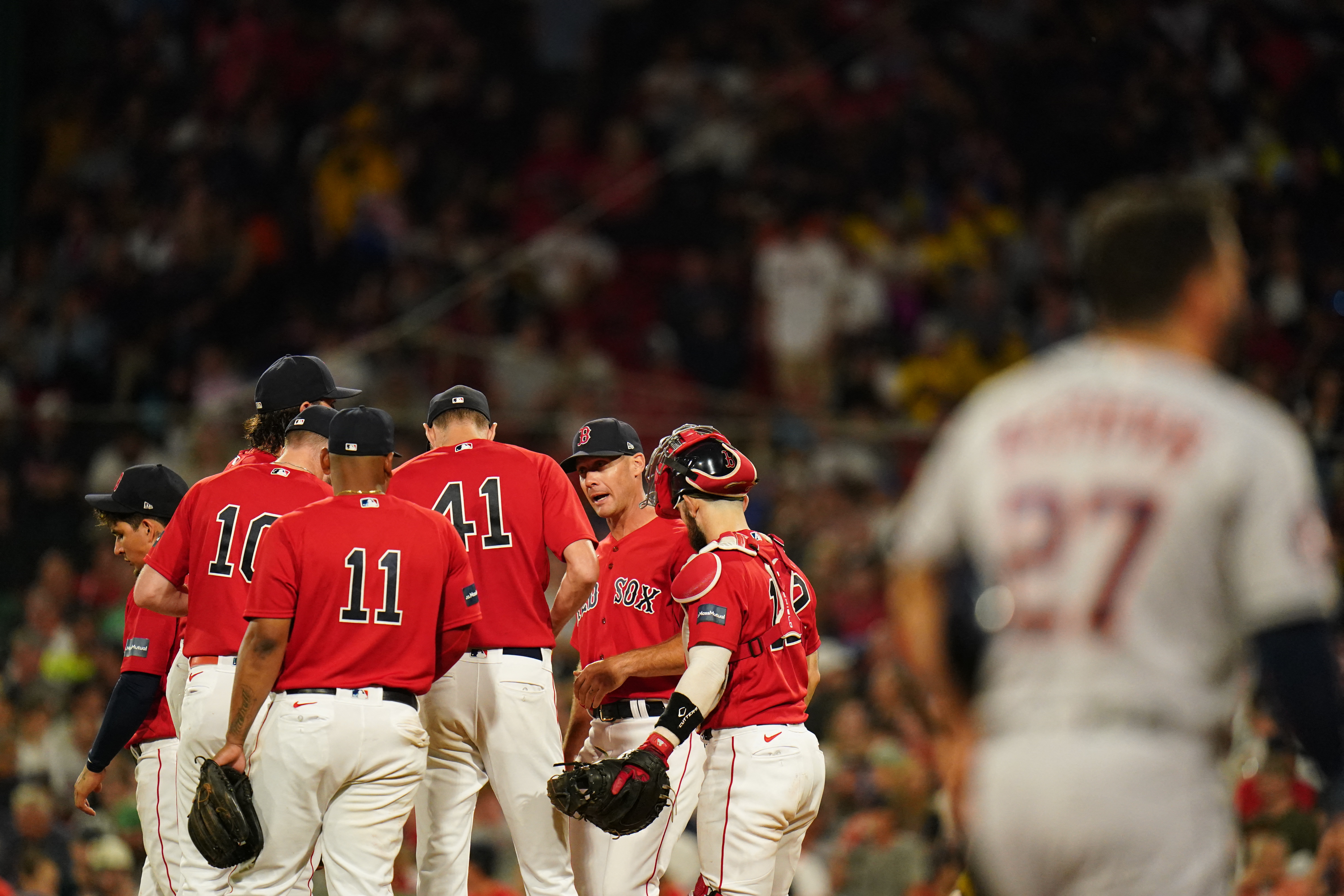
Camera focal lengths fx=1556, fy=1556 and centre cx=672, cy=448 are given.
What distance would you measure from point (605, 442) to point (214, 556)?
1589mm

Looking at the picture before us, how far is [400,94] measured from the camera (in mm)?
16156

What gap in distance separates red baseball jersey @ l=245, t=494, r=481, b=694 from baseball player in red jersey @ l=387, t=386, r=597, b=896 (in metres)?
0.63

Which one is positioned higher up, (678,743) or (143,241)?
(143,241)

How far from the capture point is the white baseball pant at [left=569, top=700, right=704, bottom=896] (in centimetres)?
577

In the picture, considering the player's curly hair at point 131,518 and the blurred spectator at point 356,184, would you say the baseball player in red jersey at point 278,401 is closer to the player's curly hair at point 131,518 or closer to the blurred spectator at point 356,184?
the player's curly hair at point 131,518

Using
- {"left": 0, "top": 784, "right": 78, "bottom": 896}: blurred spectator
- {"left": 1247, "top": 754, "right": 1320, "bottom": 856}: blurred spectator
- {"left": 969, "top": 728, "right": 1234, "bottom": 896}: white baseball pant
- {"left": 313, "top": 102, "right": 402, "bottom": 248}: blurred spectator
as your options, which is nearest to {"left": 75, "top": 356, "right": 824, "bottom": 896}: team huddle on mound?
{"left": 969, "top": 728, "right": 1234, "bottom": 896}: white baseball pant

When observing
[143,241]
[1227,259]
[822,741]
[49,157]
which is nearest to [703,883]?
[1227,259]

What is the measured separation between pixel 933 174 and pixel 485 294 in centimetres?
448

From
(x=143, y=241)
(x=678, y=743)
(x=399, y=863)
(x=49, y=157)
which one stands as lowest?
(x=399, y=863)

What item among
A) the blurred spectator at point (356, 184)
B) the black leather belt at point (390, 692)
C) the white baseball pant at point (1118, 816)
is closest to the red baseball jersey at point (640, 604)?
the black leather belt at point (390, 692)

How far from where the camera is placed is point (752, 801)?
5.44 meters

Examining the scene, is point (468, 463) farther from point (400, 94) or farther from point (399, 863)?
point (400, 94)

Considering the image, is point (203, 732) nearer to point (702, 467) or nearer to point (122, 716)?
point (122, 716)

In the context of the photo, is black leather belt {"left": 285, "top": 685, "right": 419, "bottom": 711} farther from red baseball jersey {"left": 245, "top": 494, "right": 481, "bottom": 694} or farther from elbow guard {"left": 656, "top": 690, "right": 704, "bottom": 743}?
elbow guard {"left": 656, "top": 690, "right": 704, "bottom": 743}
